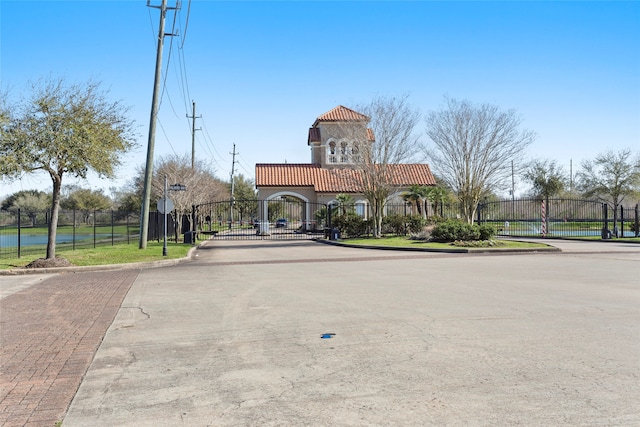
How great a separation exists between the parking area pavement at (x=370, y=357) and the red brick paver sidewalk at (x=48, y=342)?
0.22m

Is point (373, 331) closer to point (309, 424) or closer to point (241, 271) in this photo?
point (309, 424)

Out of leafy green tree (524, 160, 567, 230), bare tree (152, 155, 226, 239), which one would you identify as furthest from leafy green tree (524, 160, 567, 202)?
bare tree (152, 155, 226, 239)

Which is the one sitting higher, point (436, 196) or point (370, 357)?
point (436, 196)

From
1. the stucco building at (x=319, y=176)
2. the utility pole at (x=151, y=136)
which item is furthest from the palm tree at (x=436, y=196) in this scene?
the utility pole at (x=151, y=136)

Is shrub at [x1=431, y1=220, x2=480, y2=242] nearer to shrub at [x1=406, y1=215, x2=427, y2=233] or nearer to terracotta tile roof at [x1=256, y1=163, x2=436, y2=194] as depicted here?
shrub at [x1=406, y1=215, x2=427, y2=233]

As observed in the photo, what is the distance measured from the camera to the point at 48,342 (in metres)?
6.97

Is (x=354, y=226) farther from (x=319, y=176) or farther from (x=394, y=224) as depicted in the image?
(x=319, y=176)

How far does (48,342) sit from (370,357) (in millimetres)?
4114

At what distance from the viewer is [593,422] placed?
405 cm

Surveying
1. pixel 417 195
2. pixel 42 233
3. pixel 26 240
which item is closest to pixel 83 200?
pixel 26 240

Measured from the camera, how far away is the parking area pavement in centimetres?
437

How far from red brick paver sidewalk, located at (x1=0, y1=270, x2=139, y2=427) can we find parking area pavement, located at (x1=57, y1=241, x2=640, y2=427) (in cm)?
22

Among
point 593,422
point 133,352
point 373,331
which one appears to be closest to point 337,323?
point 373,331

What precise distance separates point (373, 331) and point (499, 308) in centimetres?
274
